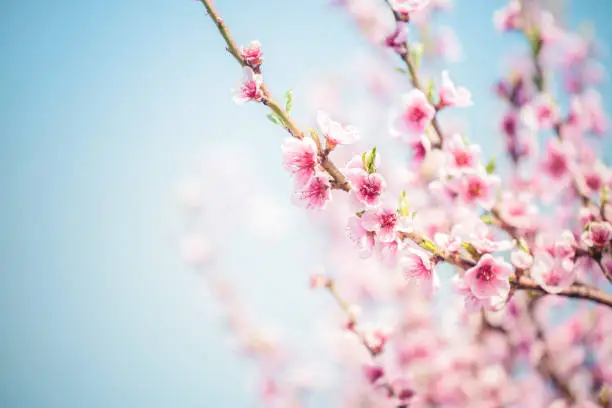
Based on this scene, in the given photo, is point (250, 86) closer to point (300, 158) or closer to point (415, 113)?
point (300, 158)

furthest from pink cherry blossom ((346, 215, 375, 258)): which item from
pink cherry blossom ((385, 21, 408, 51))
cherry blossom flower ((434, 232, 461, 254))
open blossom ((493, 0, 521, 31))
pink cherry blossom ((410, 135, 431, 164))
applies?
open blossom ((493, 0, 521, 31))

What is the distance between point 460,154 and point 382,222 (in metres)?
0.92

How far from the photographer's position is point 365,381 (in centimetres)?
258

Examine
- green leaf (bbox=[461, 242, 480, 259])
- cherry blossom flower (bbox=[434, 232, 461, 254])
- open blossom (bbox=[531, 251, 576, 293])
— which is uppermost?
cherry blossom flower (bbox=[434, 232, 461, 254])

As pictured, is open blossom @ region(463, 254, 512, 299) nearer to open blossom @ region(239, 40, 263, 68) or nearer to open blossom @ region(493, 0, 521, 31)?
open blossom @ region(239, 40, 263, 68)

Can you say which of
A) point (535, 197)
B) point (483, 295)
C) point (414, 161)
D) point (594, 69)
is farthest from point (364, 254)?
point (594, 69)

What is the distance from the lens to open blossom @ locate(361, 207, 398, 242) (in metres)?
1.79

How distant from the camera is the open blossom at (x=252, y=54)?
1.76m

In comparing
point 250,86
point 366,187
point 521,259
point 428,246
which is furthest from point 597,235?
point 250,86

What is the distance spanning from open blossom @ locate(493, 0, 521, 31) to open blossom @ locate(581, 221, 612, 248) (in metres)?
2.16

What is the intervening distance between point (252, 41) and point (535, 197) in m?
3.27

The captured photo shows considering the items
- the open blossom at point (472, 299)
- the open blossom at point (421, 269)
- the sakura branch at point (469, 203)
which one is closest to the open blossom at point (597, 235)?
the sakura branch at point (469, 203)

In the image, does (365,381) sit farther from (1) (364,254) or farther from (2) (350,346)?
(2) (350,346)

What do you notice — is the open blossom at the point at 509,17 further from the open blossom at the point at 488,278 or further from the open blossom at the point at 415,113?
the open blossom at the point at 488,278
